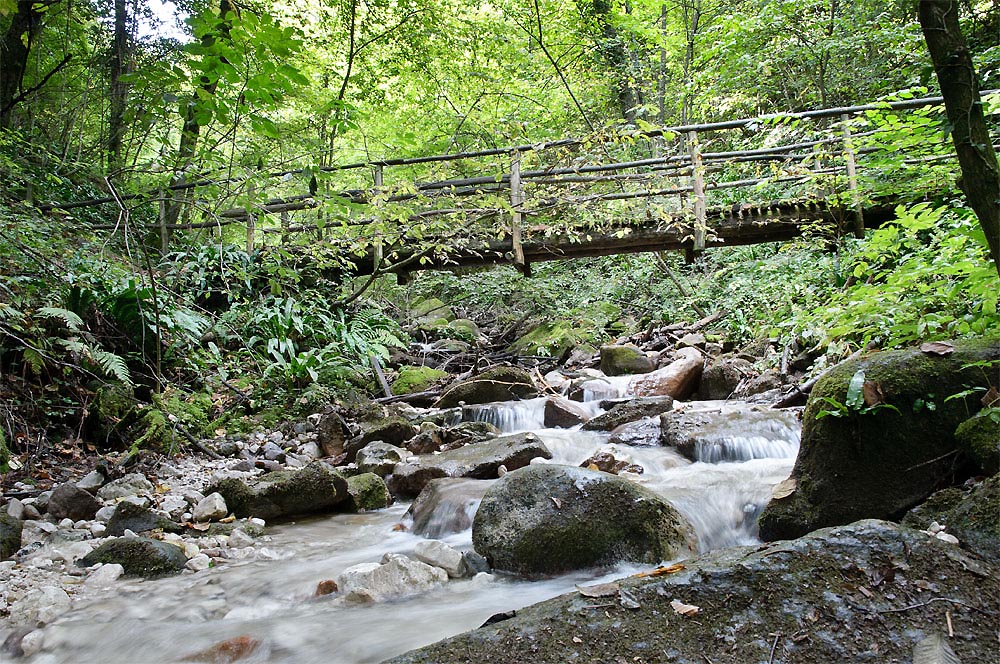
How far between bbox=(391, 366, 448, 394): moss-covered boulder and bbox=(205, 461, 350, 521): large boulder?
402 cm

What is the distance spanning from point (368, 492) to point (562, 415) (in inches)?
116

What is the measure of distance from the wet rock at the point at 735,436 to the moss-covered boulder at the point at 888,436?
2208 mm

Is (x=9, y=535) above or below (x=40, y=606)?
above

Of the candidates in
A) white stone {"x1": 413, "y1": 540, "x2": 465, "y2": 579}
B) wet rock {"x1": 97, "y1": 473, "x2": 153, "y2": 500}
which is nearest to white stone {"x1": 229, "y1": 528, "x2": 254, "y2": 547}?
wet rock {"x1": 97, "y1": 473, "x2": 153, "y2": 500}

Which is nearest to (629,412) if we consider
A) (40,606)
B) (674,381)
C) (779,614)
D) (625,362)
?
(674,381)

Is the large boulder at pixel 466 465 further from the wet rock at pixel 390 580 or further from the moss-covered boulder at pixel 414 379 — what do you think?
the moss-covered boulder at pixel 414 379

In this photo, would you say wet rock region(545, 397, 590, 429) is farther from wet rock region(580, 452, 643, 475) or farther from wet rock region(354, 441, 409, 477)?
wet rock region(580, 452, 643, 475)

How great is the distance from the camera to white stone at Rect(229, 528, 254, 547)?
3.87 metres

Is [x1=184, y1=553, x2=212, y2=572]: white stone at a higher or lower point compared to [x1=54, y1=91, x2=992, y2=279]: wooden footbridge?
lower

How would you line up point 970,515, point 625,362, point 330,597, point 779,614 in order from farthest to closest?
point 625,362 < point 330,597 < point 970,515 < point 779,614

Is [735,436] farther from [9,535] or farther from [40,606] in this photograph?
[9,535]

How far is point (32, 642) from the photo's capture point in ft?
8.23

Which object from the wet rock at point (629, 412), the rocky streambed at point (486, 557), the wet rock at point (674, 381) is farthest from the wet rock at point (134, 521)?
the wet rock at point (674, 381)

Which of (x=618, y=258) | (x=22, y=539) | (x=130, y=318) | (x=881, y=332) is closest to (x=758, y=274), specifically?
(x=618, y=258)
